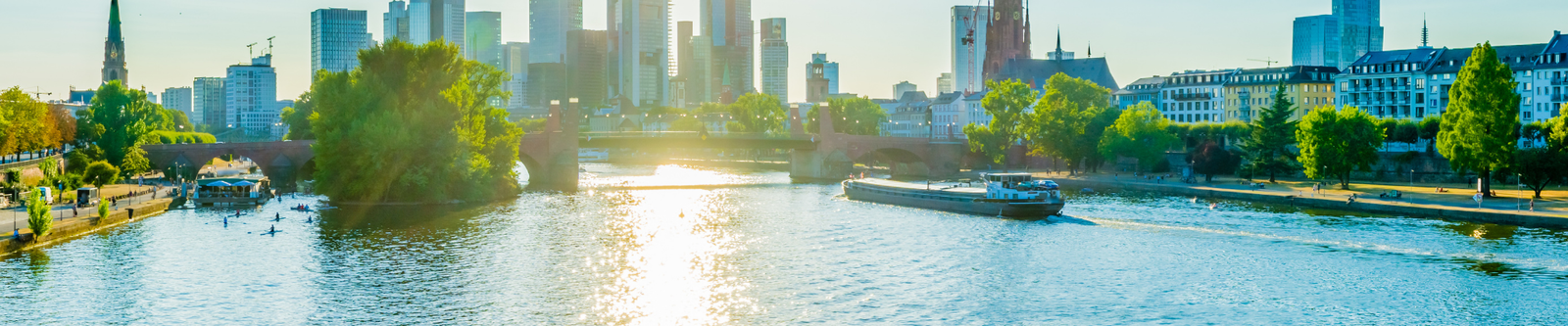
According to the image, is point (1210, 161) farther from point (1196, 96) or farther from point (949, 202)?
point (1196, 96)

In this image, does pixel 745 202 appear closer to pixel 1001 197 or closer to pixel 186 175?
pixel 1001 197

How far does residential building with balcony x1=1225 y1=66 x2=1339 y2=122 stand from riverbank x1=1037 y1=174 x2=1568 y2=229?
56939 mm

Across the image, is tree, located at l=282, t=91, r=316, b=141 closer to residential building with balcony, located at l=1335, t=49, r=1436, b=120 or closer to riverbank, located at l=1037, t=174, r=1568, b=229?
riverbank, located at l=1037, t=174, r=1568, b=229

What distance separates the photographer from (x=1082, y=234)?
74.3 meters

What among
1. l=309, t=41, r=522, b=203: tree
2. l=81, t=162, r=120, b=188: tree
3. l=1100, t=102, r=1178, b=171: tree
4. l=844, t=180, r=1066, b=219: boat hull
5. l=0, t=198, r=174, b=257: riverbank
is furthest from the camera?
l=1100, t=102, r=1178, b=171: tree

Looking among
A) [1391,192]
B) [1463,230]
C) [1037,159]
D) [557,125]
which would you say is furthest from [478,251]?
[1037,159]

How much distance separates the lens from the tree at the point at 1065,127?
134375 mm

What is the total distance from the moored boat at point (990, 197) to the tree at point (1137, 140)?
98.2 ft

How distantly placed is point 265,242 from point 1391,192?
2708 inches

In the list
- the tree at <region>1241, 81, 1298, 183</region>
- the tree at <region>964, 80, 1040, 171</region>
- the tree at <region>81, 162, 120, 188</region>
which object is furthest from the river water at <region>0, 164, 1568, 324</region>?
the tree at <region>964, 80, 1040, 171</region>

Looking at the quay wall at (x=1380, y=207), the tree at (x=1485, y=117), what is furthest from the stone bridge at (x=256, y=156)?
the tree at (x=1485, y=117)

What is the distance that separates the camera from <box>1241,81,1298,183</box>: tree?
11294 centimetres

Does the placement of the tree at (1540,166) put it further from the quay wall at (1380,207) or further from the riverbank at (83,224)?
the riverbank at (83,224)

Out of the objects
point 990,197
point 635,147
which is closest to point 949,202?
point 990,197
